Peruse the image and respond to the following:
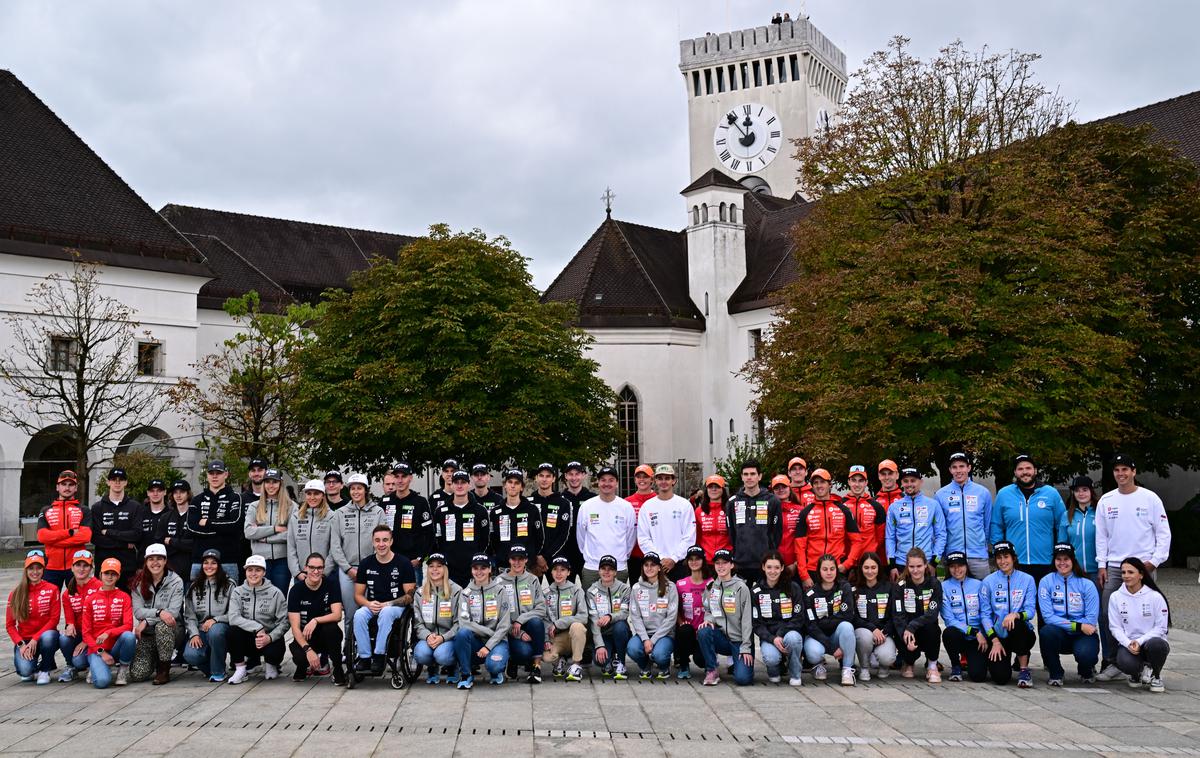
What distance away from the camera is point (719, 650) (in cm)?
1079

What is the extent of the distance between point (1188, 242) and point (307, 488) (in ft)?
75.2

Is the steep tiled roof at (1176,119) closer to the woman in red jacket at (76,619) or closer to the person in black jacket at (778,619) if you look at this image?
the person in black jacket at (778,619)

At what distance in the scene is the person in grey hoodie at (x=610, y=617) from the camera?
10.9m

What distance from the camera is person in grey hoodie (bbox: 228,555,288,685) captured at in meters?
10.7

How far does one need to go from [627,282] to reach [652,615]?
39116 mm

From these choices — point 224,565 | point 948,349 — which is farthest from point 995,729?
point 948,349

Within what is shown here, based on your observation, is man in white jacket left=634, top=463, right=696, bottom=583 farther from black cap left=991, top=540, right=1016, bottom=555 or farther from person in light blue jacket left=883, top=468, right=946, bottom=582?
black cap left=991, top=540, right=1016, bottom=555

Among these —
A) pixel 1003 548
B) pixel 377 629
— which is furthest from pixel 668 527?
pixel 1003 548

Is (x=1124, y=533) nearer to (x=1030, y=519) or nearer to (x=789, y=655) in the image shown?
(x=1030, y=519)

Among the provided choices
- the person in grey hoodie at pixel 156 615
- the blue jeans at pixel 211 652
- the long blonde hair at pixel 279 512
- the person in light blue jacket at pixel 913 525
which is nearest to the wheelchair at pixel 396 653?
the blue jeans at pixel 211 652

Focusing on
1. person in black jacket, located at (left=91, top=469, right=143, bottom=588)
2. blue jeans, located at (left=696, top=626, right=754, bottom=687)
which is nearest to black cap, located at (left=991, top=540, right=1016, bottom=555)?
blue jeans, located at (left=696, top=626, right=754, bottom=687)

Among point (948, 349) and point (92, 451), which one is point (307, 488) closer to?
point (948, 349)

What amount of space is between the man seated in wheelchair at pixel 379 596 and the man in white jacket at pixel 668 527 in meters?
2.40

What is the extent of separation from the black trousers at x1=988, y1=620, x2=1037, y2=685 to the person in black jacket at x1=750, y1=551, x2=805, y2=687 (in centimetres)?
174
